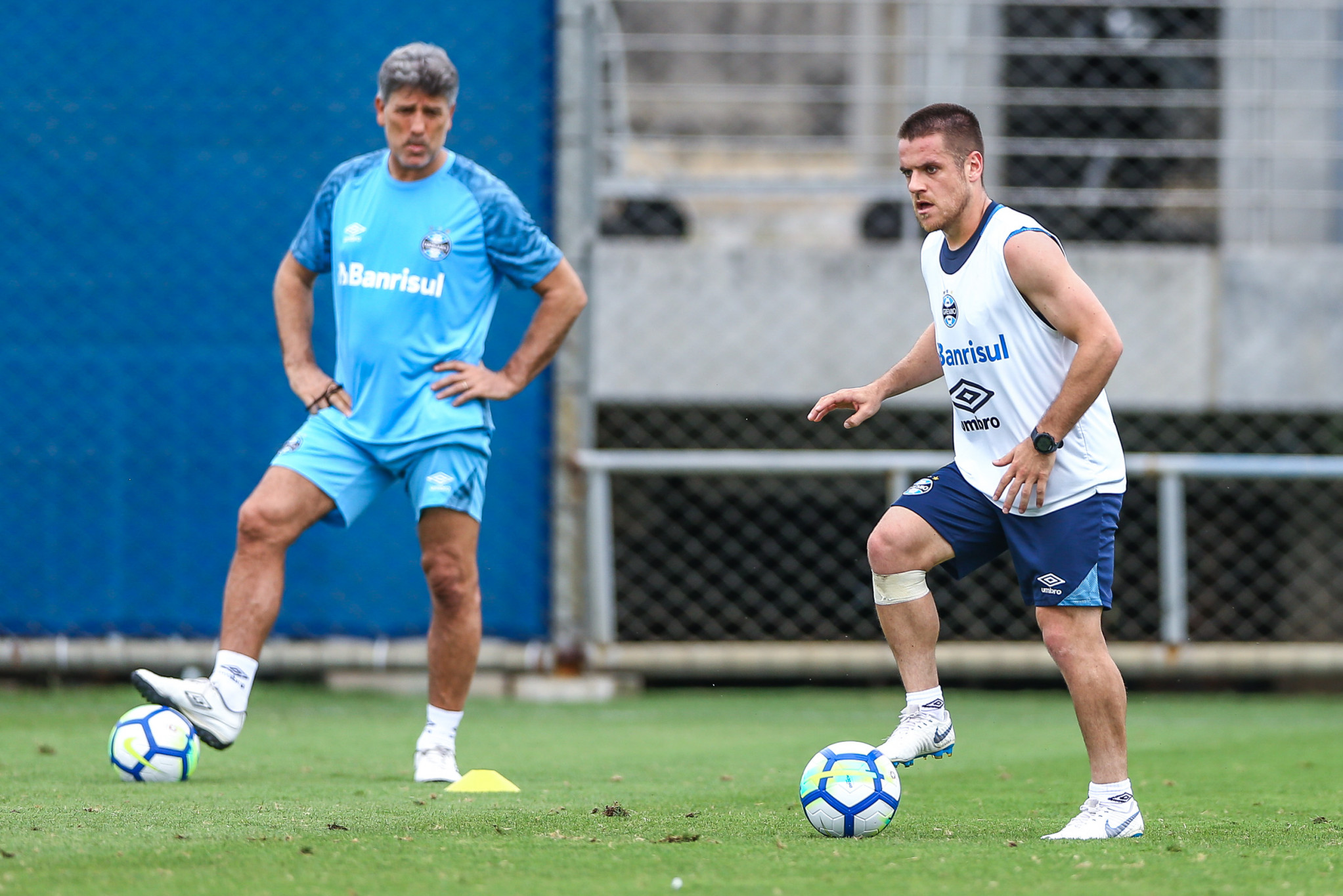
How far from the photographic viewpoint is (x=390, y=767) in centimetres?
516

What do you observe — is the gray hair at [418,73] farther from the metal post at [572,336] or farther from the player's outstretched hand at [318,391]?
the metal post at [572,336]

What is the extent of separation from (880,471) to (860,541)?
119 cm

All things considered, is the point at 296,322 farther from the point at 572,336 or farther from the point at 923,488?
the point at 572,336

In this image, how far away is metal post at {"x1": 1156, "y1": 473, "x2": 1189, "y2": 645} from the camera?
7551 mm

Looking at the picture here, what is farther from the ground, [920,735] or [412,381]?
[412,381]

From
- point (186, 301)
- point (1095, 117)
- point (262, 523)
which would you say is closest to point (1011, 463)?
point (262, 523)

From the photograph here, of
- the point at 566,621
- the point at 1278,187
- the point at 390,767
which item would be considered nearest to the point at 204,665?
the point at 566,621

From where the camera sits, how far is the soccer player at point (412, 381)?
4.64 m

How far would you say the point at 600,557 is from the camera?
770 cm

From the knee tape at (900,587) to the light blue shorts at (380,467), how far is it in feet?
4.27

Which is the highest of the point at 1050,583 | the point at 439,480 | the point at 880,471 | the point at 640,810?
the point at 880,471

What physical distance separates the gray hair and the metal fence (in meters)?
3.24

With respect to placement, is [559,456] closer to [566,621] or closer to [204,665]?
[566,621]

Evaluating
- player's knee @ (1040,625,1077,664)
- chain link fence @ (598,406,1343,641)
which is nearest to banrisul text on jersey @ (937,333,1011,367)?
player's knee @ (1040,625,1077,664)
